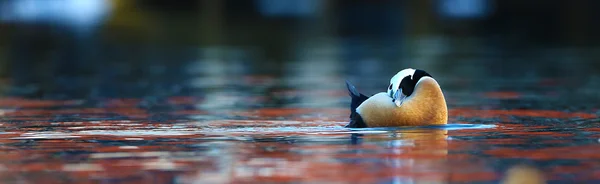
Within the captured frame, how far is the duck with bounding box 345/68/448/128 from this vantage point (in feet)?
50.3

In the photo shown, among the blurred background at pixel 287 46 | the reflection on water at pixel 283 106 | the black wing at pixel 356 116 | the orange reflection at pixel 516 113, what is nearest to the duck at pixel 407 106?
the black wing at pixel 356 116

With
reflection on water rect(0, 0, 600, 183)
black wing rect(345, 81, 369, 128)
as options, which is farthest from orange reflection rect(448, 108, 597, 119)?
black wing rect(345, 81, 369, 128)

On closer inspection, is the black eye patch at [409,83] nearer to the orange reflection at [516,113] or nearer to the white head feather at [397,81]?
the white head feather at [397,81]

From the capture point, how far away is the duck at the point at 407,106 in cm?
1533

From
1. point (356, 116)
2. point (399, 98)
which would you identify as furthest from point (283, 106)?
point (399, 98)

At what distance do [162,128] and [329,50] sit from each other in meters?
24.0

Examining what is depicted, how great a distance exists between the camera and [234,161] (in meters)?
12.6

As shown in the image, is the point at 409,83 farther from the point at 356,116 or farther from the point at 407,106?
the point at 356,116

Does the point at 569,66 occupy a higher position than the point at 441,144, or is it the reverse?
the point at 569,66

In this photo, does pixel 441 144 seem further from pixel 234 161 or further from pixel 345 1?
pixel 345 1

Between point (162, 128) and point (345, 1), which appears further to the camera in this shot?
point (345, 1)

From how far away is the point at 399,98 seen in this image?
15359 mm

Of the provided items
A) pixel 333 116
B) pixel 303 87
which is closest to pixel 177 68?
pixel 303 87

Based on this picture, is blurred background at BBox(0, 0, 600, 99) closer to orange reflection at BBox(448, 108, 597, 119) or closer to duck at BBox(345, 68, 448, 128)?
orange reflection at BBox(448, 108, 597, 119)
